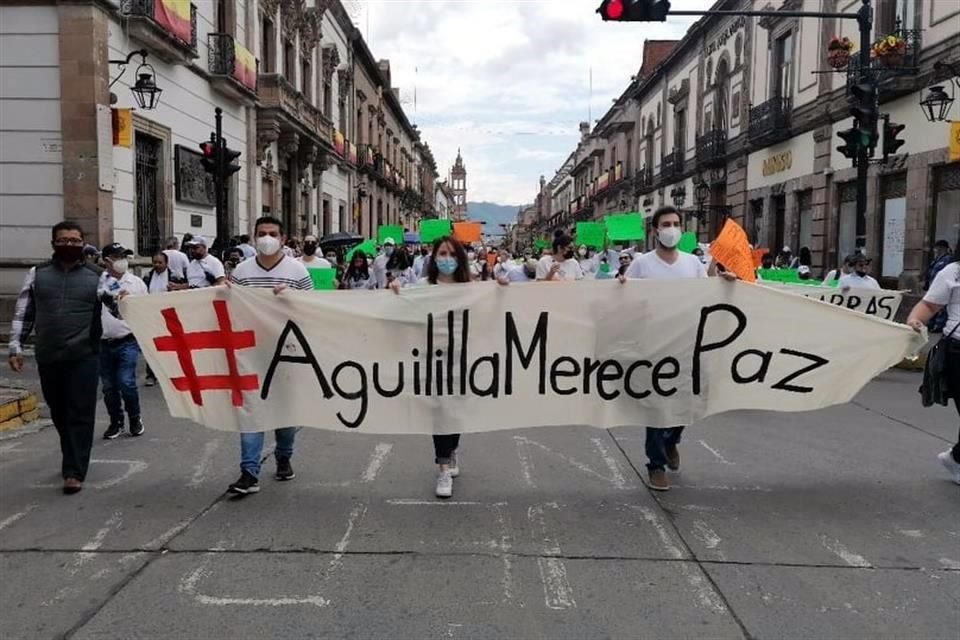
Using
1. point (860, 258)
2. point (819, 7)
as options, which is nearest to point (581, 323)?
point (860, 258)

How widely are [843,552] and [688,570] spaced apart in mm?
889

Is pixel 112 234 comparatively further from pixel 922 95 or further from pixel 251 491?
pixel 922 95

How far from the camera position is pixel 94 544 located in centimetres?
420

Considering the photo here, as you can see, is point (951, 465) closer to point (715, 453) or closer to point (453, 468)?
point (715, 453)

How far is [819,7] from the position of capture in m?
Result: 21.6

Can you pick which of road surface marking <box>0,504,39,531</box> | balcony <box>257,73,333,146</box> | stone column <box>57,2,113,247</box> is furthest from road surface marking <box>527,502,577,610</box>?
balcony <box>257,73,333,146</box>

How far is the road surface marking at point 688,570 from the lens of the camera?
3494 millimetres

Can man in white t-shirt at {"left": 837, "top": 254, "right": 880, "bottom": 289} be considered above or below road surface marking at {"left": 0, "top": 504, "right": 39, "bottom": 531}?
above

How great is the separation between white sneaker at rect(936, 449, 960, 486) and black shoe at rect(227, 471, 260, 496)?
456cm

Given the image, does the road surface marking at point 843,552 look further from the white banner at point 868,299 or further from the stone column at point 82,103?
the stone column at point 82,103

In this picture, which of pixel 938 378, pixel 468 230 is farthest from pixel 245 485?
pixel 468 230

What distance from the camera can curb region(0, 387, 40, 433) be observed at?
714cm

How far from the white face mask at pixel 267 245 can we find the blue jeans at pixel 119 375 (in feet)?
7.30

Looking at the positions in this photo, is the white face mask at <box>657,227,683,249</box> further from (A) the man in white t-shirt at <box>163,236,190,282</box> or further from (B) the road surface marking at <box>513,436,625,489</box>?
(A) the man in white t-shirt at <box>163,236,190,282</box>
